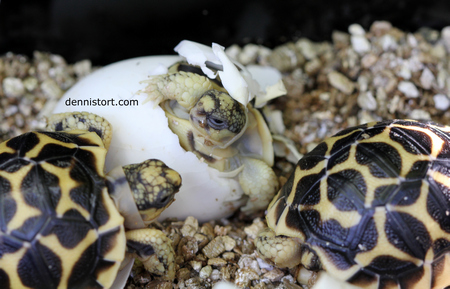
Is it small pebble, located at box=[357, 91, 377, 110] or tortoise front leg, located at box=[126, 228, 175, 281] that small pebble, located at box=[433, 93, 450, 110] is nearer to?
small pebble, located at box=[357, 91, 377, 110]

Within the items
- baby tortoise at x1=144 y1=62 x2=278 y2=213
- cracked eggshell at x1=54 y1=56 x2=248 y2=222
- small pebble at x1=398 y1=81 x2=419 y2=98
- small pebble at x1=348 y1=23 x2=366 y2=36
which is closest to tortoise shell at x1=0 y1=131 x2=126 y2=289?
cracked eggshell at x1=54 y1=56 x2=248 y2=222

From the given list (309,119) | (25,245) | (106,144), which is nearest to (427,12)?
(309,119)

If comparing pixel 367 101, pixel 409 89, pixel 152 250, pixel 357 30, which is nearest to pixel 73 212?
pixel 152 250

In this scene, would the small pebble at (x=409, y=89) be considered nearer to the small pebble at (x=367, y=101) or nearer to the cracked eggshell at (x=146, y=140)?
the small pebble at (x=367, y=101)

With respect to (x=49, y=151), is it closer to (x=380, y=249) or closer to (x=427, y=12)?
(x=380, y=249)

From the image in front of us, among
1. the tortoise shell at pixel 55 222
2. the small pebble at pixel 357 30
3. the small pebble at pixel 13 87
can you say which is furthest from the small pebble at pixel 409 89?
the small pebble at pixel 13 87
